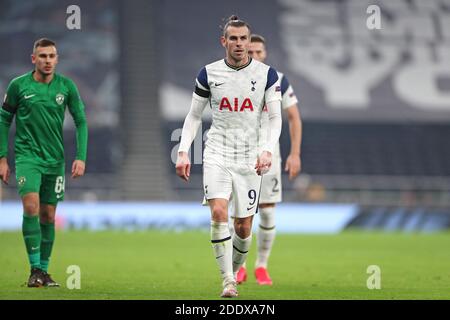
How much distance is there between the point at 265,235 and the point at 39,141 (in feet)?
8.87

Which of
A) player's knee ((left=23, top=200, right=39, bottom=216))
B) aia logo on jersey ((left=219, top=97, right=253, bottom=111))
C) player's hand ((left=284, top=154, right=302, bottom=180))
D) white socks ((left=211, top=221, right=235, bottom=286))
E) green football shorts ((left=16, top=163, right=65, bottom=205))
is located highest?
player's hand ((left=284, top=154, right=302, bottom=180))

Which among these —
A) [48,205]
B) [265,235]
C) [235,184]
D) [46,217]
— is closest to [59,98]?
[48,205]

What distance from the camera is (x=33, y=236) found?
379 inches

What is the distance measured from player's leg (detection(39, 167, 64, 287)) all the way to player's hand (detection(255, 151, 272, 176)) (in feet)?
7.48

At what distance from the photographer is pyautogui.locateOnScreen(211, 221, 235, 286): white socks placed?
860cm

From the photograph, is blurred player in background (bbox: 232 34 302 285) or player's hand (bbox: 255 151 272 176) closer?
player's hand (bbox: 255 151 272 176)

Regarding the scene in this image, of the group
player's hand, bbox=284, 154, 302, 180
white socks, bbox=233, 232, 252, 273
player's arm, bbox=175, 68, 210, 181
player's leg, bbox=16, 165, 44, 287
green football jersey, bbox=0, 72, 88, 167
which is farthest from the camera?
player's hand, bbox=284, 154, 302, 180

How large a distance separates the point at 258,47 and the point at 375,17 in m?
1.58

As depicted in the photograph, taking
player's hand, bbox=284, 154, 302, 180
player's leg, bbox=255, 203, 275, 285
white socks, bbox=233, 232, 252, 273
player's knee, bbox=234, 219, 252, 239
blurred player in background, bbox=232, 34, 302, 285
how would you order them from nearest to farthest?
1. player's knee, bbox=234, 219, 252, 239
2. white socks, bbox=233, 232, 252, 273
3. player's hand, bbox=284, 154, 302, 180
4. blurred player in background, bbox=232, 34, 302, 285
5. player's leg, bbox=255, 203, 275, 285

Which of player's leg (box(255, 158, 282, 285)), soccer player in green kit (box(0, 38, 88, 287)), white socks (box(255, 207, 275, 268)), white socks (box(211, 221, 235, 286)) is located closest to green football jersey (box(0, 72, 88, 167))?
soccer player in green kit (box(0, 38, 88, 287))

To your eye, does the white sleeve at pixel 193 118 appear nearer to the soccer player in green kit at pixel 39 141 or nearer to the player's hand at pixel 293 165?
the soccer player in green kit at pixel 39 141

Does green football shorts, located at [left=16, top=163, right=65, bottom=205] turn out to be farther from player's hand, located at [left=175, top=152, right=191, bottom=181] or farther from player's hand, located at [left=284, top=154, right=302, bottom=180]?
player's hand, located at [left=284, top=154, right=302, bottom=180]
